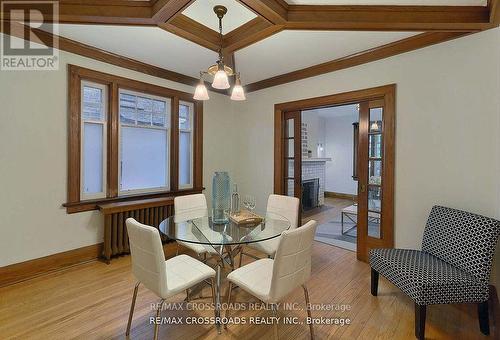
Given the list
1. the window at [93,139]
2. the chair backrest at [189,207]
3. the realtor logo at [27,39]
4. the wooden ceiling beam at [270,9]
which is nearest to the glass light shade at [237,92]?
the wooden ceiling beam at [270,9]

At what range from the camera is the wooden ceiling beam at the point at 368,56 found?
8.11 ft

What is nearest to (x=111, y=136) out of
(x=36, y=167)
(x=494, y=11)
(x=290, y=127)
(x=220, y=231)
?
(x=36, y=167)

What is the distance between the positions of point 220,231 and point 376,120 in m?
2.38

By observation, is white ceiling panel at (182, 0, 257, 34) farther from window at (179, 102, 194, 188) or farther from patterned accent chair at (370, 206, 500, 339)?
patterned accent chair at (370, 206, 500, 339)

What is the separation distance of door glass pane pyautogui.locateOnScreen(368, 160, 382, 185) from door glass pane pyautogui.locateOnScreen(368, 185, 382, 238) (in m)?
0.08

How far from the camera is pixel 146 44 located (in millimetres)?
2805

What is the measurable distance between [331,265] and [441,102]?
2.20m

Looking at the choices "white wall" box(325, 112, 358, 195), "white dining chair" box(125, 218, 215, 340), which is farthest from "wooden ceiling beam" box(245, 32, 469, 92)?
"white wall" box(325, 112, 358, 195)

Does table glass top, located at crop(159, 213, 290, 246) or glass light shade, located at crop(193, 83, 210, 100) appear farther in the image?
glass light shade, located at crop(193, 83, 210, 100)

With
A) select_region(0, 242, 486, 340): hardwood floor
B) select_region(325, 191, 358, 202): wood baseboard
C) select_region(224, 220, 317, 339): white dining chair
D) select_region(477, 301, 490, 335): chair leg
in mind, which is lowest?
select_region(0, 242, 486, 340): hardwood floor

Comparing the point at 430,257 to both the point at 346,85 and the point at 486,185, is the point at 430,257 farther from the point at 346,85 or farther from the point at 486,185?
the point at 346,85

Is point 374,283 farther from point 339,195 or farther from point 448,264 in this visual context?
point 339,195

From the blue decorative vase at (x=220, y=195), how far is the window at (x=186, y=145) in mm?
1782

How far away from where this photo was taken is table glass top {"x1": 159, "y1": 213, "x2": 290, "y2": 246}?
190cm
